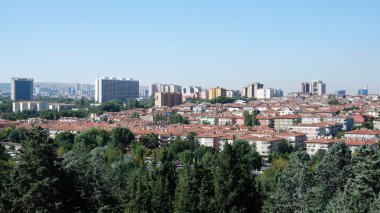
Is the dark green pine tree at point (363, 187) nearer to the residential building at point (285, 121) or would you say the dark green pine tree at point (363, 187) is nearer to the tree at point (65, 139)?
the tree at point (65, 139)

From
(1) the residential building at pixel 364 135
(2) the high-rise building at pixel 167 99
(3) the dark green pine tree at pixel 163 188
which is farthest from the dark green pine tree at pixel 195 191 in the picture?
(2) the high-rise building at pixel 167 99

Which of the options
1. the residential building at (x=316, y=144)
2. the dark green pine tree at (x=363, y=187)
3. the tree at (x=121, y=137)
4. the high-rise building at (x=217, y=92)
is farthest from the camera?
the high-rise building at (x=217, y=92)

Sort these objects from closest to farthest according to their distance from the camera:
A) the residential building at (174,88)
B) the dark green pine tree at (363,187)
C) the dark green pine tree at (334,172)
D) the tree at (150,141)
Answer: the dark green pine tree at (363,187) → the dark green pine tree at (334,172) → the tree at (150,141) → the residential building at (174,88)

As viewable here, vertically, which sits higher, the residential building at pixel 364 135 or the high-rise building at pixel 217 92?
the high-rise building at pixel 217 92

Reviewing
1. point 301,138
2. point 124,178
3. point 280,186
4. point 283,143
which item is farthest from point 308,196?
point 301,138

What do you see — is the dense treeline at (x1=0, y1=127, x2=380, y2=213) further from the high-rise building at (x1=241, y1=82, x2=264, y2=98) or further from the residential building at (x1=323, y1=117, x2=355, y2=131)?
the high-rise building at (x1=241, y1=82, x2=264, y2=98)

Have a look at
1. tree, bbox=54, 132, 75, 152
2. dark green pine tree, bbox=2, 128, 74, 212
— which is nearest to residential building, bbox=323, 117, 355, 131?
tree, bbox=54, 132, 75, 152

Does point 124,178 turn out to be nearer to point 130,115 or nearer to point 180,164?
point 180,164

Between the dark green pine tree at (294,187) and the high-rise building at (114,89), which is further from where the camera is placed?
the high-rise building at (114,89)
